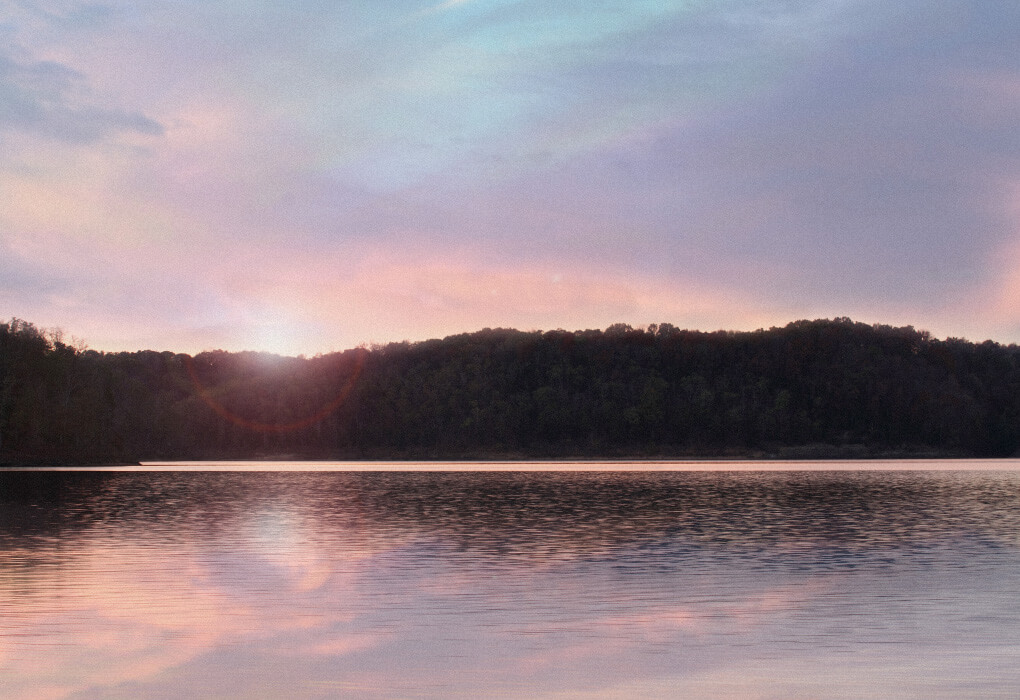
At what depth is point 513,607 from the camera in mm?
21016

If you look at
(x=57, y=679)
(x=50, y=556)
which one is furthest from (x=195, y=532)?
(x=57, y=679)

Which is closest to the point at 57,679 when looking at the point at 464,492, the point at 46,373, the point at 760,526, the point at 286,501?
the point at 760,526

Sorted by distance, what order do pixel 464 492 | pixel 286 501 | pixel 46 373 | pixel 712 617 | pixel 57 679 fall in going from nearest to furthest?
pixel 57 679, pixel 712 617, pixel 286 501, pixel 464 492, pixel 46 373

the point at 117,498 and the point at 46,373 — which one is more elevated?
the point at 46,373

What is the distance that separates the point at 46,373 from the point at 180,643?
440ft

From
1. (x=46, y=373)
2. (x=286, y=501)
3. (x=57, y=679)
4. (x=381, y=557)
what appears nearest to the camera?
(x=57, y=679)

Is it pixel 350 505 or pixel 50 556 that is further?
pixel 350 505

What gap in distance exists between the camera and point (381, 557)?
3058 centimetres

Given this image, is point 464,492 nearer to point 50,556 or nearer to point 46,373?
point 50,556

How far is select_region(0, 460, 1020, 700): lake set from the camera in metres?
14.9

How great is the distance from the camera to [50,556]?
1211 inches

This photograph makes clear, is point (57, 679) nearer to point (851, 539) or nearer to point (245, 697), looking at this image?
point (245, 697)

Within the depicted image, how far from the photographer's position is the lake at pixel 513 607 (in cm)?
1485

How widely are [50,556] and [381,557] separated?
982cm
